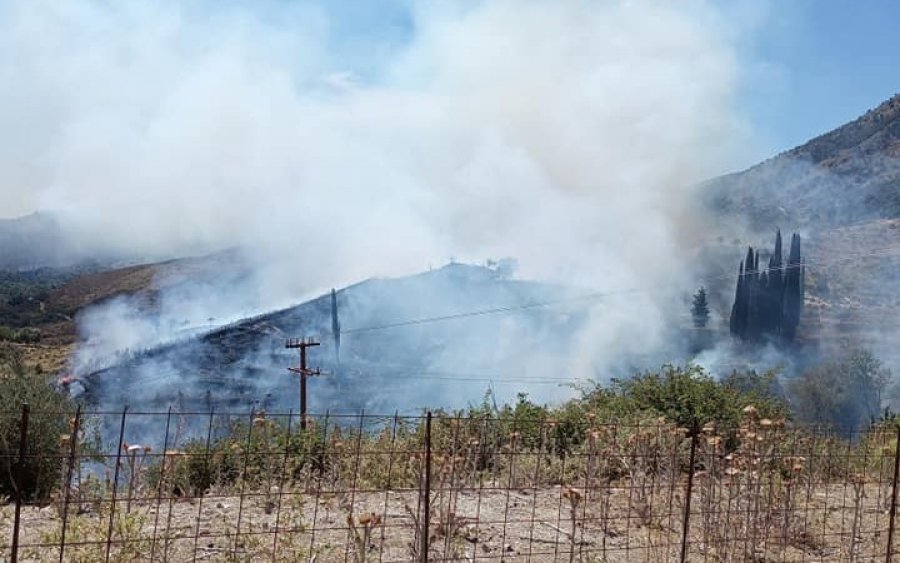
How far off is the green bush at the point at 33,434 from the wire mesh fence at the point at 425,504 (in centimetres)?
3

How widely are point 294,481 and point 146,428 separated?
2064 cm

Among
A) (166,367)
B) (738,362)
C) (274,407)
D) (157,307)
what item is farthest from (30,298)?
(738,362)

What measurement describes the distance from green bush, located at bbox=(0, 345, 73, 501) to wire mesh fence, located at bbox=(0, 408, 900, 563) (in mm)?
32

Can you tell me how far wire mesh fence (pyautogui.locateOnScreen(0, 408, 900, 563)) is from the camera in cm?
607

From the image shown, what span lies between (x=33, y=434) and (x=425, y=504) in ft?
20.1

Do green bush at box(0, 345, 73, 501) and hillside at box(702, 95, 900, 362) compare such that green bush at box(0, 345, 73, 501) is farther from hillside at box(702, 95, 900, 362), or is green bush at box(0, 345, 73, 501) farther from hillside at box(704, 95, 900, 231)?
hillside at box(704, 95, 900, 231)

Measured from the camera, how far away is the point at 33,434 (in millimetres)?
9328

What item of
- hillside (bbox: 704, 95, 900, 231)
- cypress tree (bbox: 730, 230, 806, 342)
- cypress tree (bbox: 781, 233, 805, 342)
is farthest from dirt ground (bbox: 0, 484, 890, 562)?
hillside (bbox: 704, 95, 900, 231)

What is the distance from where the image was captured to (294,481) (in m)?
8.96

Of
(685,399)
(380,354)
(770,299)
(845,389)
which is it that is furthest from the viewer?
(770,299)

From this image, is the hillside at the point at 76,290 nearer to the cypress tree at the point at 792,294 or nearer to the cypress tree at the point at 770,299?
the cypress tree at the point at 770,299

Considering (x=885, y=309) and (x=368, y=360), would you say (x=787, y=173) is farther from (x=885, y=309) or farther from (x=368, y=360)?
(x=368, y=360)

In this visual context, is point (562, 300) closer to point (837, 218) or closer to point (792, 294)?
point (792, 294)

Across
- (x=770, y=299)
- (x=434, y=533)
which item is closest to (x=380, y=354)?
(x=770, y=299)
